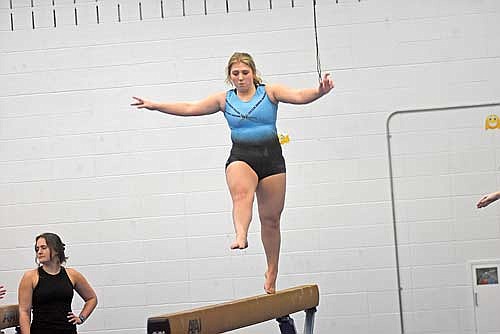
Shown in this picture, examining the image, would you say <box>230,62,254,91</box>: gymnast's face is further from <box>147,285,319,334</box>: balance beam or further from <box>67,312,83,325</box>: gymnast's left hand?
<box>67,312,83,325</box>: gymnast's left hand

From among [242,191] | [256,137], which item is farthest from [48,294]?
[256,137]

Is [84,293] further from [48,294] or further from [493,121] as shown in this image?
[493,121]

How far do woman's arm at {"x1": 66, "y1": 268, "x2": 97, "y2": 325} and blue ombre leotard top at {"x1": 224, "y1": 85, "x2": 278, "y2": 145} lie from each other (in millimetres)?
1530

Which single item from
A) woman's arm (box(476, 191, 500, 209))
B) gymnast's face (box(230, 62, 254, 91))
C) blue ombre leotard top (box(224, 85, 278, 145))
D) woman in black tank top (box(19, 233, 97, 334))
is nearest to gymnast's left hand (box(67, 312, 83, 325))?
woman in black tank top (box(19, 233, 97, 334))

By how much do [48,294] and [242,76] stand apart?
1.91 m

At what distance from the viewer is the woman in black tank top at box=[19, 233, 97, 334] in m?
6.57

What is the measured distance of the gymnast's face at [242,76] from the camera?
20.6 feet

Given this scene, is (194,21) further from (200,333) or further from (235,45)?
(200,333)

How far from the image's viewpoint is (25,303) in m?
6.56

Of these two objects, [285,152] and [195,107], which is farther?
[285,152]

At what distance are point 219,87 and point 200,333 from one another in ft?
9.45

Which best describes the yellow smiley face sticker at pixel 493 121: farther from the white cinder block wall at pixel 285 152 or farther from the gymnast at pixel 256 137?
the gymnast at pixel 256 137

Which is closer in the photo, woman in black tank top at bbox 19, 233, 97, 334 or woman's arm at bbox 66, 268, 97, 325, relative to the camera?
woman in black tank top at bbox 19, 233, 97, 334

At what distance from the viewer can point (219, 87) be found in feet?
24.4
